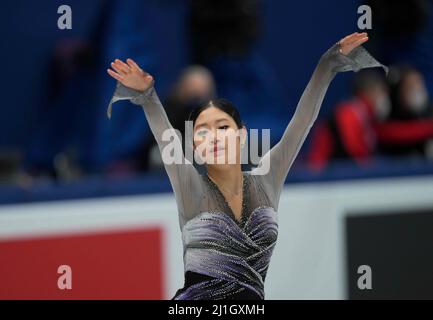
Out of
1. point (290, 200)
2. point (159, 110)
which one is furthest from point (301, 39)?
point (159, 110)

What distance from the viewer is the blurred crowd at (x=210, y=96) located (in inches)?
123

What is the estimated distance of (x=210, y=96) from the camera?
2.76 meters

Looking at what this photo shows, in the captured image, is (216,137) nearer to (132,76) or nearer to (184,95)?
(132,76)

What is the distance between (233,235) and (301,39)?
2.19 m

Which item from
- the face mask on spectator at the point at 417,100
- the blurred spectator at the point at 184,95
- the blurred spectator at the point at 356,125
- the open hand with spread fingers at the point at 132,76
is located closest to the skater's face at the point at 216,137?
the open hand with spread fingers at the point at 132,76

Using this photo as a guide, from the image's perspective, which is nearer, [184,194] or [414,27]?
[184,194]

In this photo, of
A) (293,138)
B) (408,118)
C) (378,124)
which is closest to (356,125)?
(378,124)

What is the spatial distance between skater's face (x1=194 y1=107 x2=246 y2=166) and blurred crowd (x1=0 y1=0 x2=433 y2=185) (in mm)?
1075

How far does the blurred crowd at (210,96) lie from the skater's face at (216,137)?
1.07m

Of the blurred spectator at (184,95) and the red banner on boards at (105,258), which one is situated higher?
the blurred spectator at (184,95)

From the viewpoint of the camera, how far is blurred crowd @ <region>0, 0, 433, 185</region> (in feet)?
10.2

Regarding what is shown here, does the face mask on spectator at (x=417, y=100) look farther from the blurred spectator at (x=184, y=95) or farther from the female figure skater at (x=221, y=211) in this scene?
the female figure skater at (x=221, y=211)
